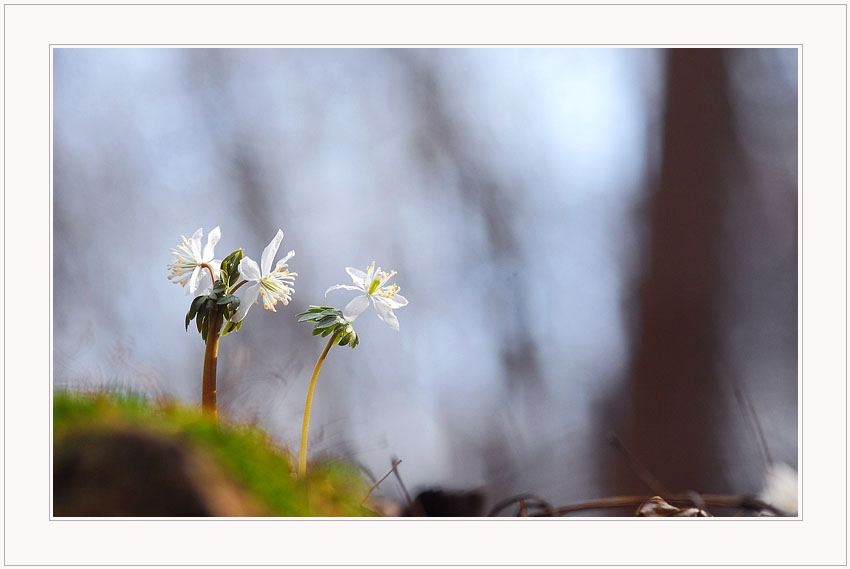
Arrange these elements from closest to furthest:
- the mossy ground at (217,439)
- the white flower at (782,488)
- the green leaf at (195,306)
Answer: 1. the mossy ground at (217,439)
2. the green leaf at (195,306)
3. the white flower at (782,488)

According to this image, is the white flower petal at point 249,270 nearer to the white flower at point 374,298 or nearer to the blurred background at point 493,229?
the white flower at point 374,298

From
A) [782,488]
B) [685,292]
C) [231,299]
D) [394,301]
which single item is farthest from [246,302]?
[685,292]

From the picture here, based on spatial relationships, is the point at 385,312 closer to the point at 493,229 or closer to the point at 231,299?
the point at 231,299

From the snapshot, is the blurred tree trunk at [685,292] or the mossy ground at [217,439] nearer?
the mossy ground at [217,439]

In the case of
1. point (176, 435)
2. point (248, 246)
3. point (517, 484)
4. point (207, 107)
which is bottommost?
point (517, 484)

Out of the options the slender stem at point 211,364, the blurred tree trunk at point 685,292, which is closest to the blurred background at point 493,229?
the blurred tree trunk at point 685,292
